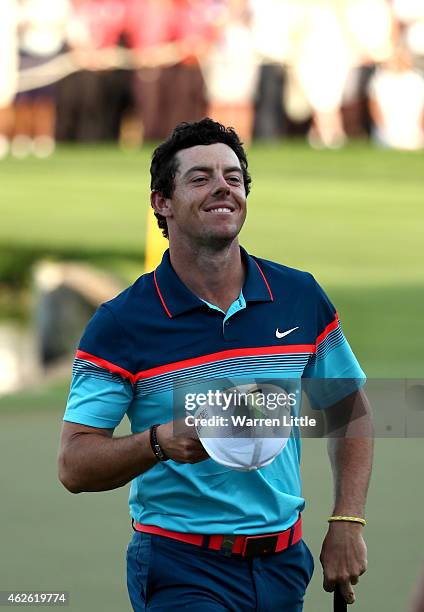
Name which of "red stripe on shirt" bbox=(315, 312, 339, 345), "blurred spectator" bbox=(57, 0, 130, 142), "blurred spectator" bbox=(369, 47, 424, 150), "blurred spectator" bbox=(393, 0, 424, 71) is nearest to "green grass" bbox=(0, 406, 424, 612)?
"red stripe on shirt" bbox=(315, 312, 339, 345)

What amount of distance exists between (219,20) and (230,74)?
81 cm

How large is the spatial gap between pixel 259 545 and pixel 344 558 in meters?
0.22

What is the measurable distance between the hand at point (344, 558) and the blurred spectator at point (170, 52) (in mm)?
17280

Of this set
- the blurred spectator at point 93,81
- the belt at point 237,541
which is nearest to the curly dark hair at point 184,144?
the belt at point 237,541

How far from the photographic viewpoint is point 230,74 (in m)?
20.3

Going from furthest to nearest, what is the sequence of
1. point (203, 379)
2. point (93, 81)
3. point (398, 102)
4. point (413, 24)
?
point (93, 81) → point (413, 24) → point (398, 102) → point (203, 379)

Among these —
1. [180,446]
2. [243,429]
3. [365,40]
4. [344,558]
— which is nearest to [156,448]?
[180,446]

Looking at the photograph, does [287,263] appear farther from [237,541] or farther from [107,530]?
[237,541]

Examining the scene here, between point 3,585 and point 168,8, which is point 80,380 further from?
point 168,8

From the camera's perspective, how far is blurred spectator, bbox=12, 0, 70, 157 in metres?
20.4

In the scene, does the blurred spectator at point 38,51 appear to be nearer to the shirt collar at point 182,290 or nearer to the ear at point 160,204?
the ear at point 160,204

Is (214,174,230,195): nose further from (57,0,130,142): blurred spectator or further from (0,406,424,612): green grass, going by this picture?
(57,0,130,142): blurred spectator

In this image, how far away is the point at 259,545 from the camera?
3297 mm

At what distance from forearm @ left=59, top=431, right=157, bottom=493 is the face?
54cm
